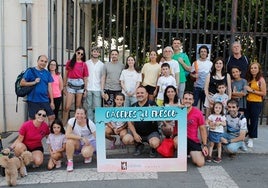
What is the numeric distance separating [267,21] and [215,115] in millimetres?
6168

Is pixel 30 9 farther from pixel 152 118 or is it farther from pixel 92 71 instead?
pixel 152 118

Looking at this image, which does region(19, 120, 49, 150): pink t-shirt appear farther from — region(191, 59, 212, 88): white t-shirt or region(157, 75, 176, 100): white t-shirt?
region(191, 59, 212, 88): white t-shirt

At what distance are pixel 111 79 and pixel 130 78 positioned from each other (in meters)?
0.39

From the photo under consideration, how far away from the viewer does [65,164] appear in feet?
18.9

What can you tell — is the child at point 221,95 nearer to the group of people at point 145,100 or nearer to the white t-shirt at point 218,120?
the group of people at point 145,100

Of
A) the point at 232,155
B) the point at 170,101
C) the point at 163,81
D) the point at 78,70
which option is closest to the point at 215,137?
the point at 232,155

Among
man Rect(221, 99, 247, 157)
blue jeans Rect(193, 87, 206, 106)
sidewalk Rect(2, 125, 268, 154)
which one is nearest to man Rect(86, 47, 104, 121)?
sidewalk Rect(2, 125, 268, 154)

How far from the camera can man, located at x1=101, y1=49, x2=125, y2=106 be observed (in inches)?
268

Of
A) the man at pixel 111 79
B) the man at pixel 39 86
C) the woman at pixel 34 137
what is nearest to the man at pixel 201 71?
the man at pixel 111 79

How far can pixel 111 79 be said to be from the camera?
6824mm

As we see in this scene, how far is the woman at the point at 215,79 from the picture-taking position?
6.32m

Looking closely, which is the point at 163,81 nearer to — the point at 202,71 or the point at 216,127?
the point at 202,71

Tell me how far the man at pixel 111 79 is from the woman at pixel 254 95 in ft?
7.54

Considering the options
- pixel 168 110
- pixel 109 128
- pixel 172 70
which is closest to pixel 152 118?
pixel 168 110
